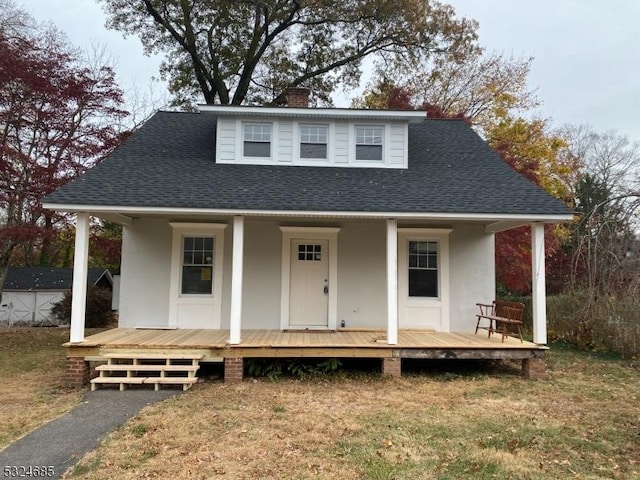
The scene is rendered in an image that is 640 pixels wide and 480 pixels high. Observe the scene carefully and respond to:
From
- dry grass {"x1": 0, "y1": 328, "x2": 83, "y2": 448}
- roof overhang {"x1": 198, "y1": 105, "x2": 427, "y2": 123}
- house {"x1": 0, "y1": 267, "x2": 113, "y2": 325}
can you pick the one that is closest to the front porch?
dry grass {"x1": 0, "y1": 328, "x2": 83, "y2": 448}

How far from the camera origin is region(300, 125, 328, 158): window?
984 centimetres

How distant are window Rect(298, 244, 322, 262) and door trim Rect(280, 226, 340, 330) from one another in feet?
0.65

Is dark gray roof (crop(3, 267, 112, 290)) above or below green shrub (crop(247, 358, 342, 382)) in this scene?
above

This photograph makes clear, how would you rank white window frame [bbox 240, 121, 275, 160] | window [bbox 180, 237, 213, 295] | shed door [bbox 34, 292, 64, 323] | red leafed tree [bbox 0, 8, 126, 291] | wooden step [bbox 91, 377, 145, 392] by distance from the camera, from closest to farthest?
1. wooden step [bbox 91, 377, 145, 392]
2. window [bbox 180, 237, 213, 295]
3. white window frame [bbox 240, 121, 275, 160]
4. red leafed tree [bbox 0, 8, 126, 291]
5. shed door [bbox 34, 292, 64, 323]

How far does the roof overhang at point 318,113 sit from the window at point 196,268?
2.93 meters

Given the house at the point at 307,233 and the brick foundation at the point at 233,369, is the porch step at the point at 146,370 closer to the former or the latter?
the brick foundation at the point at 233,369

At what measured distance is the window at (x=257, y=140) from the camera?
9.77m

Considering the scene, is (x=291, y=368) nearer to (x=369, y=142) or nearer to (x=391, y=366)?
(x=391, y=366)

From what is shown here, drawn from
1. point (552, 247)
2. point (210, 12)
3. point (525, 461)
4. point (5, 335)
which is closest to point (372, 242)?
point (525, 461)

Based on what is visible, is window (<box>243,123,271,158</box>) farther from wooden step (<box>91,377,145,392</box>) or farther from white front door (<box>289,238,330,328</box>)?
wooden step (<box>91,377,145,392</box>)

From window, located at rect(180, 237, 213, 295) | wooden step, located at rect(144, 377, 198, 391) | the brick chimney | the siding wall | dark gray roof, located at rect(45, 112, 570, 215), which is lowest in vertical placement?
wooden step, located at rect(144, 377, 198, 391)

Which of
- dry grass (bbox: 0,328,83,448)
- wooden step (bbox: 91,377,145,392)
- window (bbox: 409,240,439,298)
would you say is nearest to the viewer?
dry grass (bbox: 0,328,83,448)

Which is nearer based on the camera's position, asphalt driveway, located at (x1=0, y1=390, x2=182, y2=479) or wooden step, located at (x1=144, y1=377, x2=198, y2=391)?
asphalt driveway, located at (x1=0, y1=390, x2=182, y2=479)

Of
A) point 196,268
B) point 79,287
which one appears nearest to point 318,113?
point 196,268
